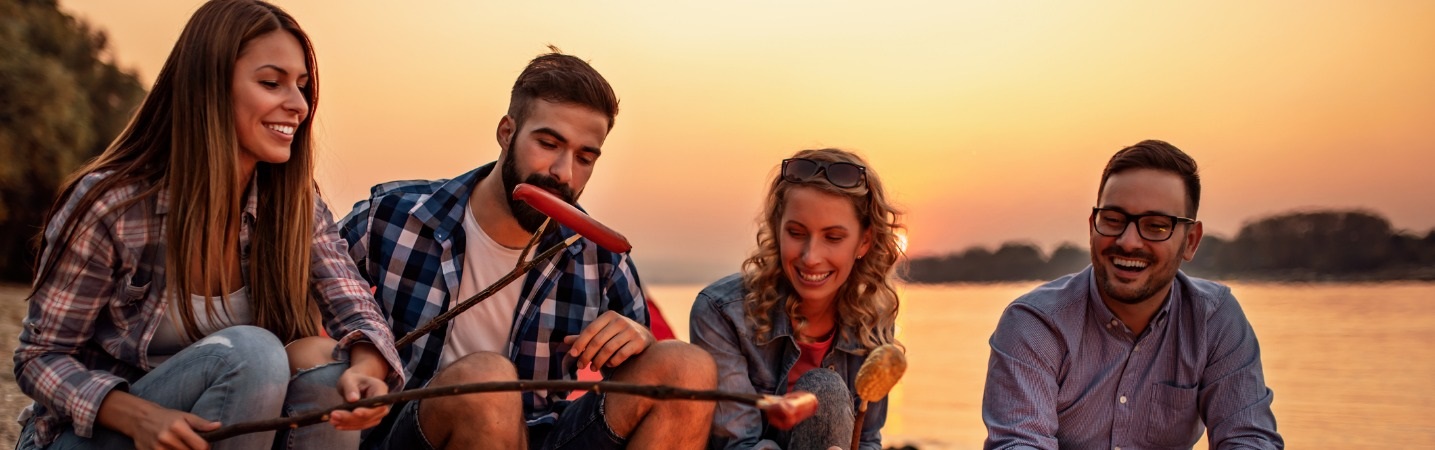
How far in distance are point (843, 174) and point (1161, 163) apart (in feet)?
3.07

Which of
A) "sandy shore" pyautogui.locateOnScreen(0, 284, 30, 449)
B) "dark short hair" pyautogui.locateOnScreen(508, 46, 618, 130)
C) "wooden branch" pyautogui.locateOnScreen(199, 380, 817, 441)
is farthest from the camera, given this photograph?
"sandy shore" pyautogui.locateOnScreen(0, 284, 30, 449)

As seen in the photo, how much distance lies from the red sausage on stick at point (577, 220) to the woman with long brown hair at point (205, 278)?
481 millimetres

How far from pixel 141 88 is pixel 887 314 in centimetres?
1072

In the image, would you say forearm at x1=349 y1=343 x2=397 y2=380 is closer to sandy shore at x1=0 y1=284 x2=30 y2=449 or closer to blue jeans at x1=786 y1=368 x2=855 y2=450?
blue jeans at x1=786 y1=368 x2=855 y2=450

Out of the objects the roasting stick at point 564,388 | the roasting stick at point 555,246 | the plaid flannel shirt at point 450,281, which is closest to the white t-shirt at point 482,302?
the plaid flannel shirt at point 450,281

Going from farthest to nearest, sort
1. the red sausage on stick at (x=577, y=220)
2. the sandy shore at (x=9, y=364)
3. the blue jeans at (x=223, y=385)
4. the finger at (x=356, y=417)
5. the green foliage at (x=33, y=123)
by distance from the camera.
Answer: the green foliage at (x=33, y=123) → the sandy shore at (x=9, y=364) → the red sausage on stick at (x=577, y=220) → the blue jeans at (x=223, y=385) → the finger at (x=356, y=417)

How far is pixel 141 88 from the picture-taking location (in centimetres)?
1185

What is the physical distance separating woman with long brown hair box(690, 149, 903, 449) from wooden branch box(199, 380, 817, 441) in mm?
1274

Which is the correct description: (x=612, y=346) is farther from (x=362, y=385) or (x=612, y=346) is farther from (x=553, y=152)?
(x=553, y=152)

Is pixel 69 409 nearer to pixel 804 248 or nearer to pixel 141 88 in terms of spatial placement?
pixel 804 248

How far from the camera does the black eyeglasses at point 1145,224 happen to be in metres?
3.25

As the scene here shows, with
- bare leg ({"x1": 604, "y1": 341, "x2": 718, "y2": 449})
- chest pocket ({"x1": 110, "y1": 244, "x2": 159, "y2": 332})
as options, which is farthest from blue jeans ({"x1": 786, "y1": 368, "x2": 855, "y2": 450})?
chest pocket ({"x1": 110, "y1": 244, "x2": 159, "y2": 332})

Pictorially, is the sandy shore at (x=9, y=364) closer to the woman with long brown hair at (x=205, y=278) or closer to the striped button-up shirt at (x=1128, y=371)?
the woman with long brown hair at (x=205, y=278)

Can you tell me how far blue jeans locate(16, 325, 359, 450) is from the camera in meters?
2.34
